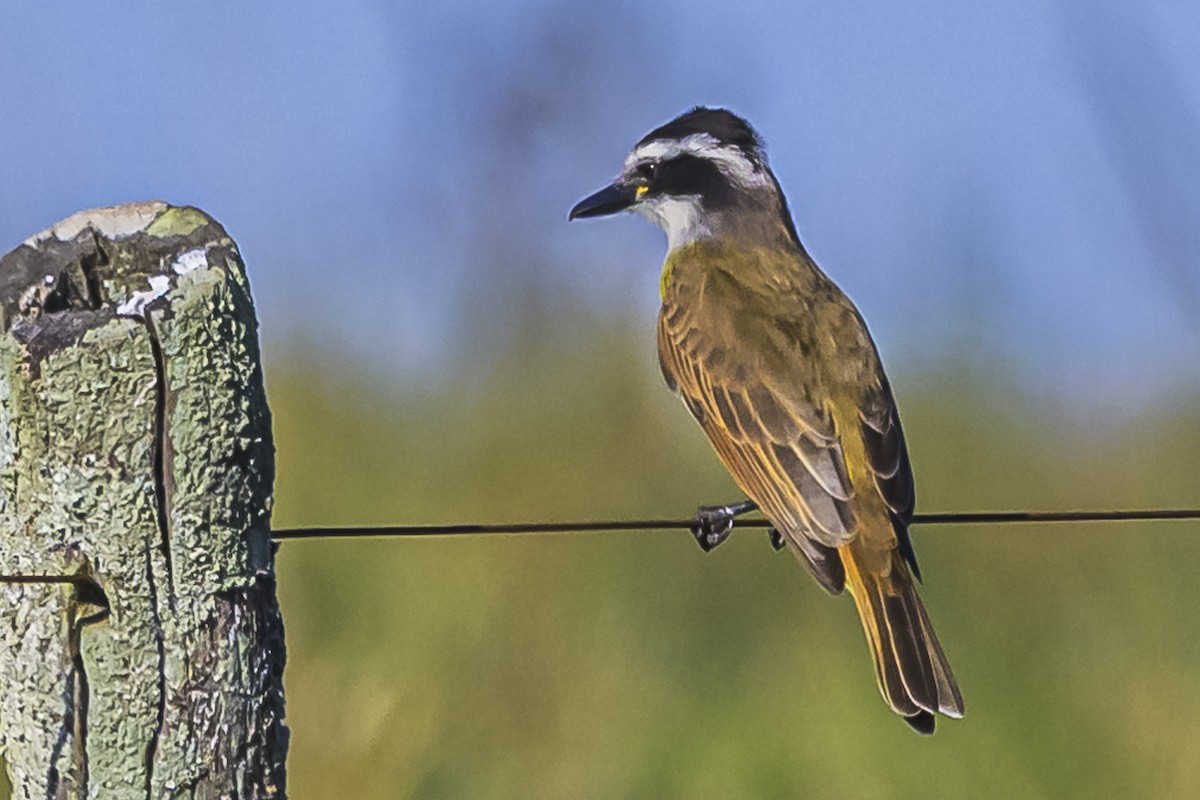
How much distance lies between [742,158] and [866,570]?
6.19 ft

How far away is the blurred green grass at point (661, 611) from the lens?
17.2 feet

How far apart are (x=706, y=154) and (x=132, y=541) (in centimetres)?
367

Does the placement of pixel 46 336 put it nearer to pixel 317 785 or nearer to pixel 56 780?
pixel 56 780

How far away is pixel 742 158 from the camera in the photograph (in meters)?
6.01

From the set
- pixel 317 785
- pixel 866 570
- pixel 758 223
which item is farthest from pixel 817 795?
pixel 758 223

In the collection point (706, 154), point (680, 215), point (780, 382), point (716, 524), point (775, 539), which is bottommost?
point (775, 539)

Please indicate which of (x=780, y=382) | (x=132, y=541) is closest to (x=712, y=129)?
(x=780, y=382)

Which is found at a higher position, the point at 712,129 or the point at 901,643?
the point at 712,129

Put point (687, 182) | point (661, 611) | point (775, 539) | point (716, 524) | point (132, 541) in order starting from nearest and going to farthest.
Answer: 1. point (132, 541)
2. point (716, 524)
3. point (775, 539)
4. point (661, 611)
5. point (687, 182)

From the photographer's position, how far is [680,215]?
19.6ft

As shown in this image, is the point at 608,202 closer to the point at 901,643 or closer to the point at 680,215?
the point at 680,215

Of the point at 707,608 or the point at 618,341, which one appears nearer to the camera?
the point at 707,608

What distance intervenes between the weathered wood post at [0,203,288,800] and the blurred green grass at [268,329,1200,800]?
8.43 ft

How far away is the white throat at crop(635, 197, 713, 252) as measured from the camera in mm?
5926
